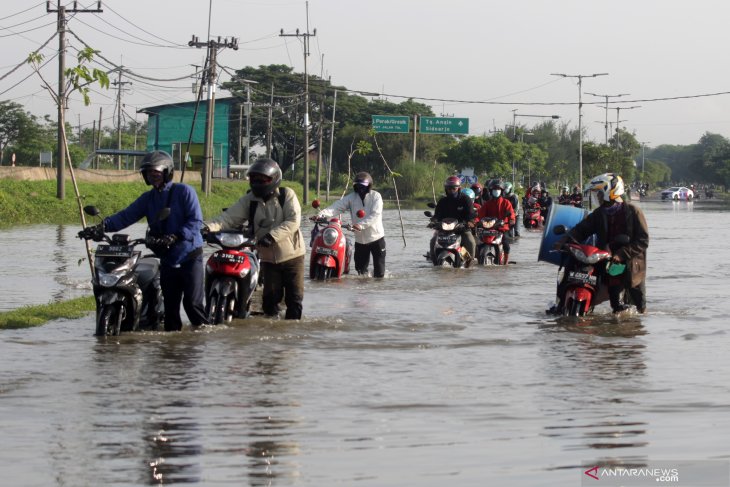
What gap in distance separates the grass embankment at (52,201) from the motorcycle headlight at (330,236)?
56.7ft

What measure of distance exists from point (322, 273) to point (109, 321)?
21.3 ft

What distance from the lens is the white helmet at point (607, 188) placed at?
497 inches

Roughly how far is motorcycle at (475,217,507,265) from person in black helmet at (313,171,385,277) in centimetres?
395

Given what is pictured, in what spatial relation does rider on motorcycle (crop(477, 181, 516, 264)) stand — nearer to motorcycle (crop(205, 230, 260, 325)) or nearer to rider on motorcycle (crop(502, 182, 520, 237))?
rider on motorcycle (crop(502, 182, 520, 237))

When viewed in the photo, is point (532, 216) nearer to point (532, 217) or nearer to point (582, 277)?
point (532, 217)

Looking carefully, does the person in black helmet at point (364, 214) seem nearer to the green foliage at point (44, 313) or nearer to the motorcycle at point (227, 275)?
the green foliage at point (44, 313)

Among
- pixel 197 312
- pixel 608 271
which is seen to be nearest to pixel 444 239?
pixel 608 271

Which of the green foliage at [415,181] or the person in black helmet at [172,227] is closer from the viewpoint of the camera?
the person in black helmet at [172,227]

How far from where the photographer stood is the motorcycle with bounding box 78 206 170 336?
1053 cm

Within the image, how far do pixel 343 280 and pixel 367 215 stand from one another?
95cm

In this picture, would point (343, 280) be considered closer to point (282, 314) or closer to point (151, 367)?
point (282, 314)

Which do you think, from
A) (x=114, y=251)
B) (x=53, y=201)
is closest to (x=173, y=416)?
(x=114, y=251)

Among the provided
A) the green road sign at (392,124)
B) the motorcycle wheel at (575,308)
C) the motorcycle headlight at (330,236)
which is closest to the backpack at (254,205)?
the motorcycle wheel at (575,308)

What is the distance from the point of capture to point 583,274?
12.6m
